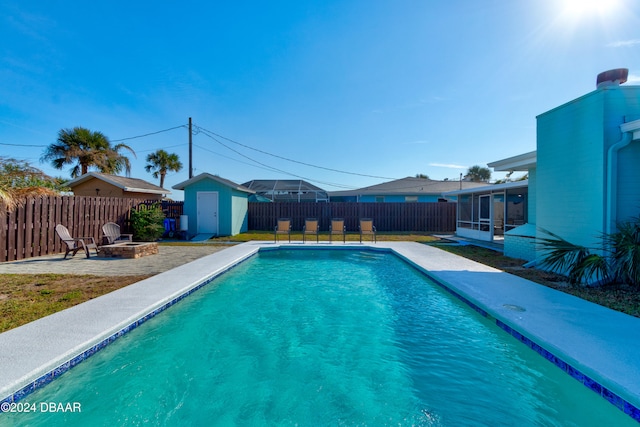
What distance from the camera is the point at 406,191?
23.9m

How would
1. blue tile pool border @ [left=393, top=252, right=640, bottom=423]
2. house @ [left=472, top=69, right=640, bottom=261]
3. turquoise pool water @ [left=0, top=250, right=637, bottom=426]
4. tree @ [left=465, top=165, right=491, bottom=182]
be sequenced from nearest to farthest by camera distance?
1. blue tile pool border @ [left=393, top=252, right=640, bottom=423]
2. turquoise pool water @ [left=0, top=250, right=637, bottom=426]
3. house @ [left=472, top=69, right=640, bottom=261]
4. tree @ [left=465, top=165, right=491, bottom=182]

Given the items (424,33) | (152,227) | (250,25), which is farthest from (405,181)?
(152,227)

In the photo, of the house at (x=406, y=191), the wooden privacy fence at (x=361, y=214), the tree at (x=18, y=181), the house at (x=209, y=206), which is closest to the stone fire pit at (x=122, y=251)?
the tree at (x=18, y=181)

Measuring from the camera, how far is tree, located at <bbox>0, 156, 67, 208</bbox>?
655cm

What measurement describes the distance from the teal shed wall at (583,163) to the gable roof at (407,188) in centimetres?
1666

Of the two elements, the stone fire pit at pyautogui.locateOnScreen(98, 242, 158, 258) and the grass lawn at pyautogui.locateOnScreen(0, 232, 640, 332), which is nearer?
the grass lawn at pyautogui.locateOnScreen(0, 232, 640, 332)

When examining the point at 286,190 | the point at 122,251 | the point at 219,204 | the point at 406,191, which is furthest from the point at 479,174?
the point at 122,251

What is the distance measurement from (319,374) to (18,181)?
921cm

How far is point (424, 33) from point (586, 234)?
797 cm

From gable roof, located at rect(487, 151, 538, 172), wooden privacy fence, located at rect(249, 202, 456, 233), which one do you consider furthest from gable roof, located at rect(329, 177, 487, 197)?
gable roof, located at rect(487, 151, 538, 172)

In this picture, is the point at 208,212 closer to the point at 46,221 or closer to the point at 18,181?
the point at 46,221

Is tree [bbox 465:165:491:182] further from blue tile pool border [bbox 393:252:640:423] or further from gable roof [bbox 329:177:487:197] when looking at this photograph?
blue tile pool border [bbox 393:252:640:423]

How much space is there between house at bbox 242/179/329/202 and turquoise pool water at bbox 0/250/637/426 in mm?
20270

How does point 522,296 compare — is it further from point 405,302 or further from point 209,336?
point 209,336
